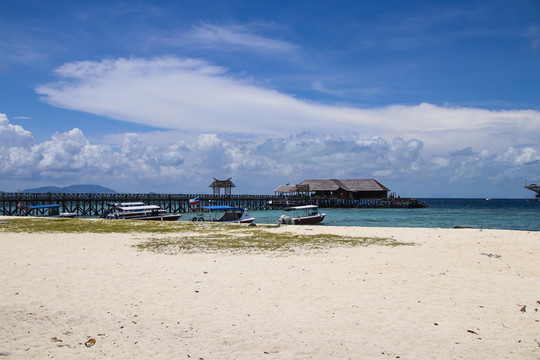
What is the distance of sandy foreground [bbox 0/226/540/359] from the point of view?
672cm

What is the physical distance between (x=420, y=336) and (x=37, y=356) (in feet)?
21.1

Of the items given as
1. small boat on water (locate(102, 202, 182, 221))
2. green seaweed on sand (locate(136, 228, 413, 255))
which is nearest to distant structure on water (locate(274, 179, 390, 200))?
small boat on water (locate(102, 202, 182, 221))

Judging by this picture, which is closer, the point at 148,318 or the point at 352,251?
the point at 148,318

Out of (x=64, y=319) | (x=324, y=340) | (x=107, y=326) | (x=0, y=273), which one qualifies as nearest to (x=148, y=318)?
(x=107, y=326)

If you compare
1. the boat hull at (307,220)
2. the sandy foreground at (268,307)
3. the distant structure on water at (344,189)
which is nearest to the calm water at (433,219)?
the boat hull at (307,220)

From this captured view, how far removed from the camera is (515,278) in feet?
39.0

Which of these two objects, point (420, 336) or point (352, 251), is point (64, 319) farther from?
point (352, 251)

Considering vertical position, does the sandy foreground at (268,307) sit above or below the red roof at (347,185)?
below

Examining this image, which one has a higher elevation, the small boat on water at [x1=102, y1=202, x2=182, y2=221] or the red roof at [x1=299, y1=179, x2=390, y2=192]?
the red roof at [x1=299, y1=179, x2=390, y2=192]

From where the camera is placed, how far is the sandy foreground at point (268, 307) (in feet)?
22.0

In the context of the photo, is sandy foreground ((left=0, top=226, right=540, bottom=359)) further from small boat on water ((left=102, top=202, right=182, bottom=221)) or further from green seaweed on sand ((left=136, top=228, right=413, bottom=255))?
small boat on water ((left=102, top=202, right=182, bottom=221))

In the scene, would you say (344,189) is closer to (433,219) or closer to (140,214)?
(433,219)

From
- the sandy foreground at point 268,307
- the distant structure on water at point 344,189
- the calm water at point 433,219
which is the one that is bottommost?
the calm water at point 433,219

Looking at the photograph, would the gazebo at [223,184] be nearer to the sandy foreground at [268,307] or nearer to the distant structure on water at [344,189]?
the distant structure on water at [344,189]
